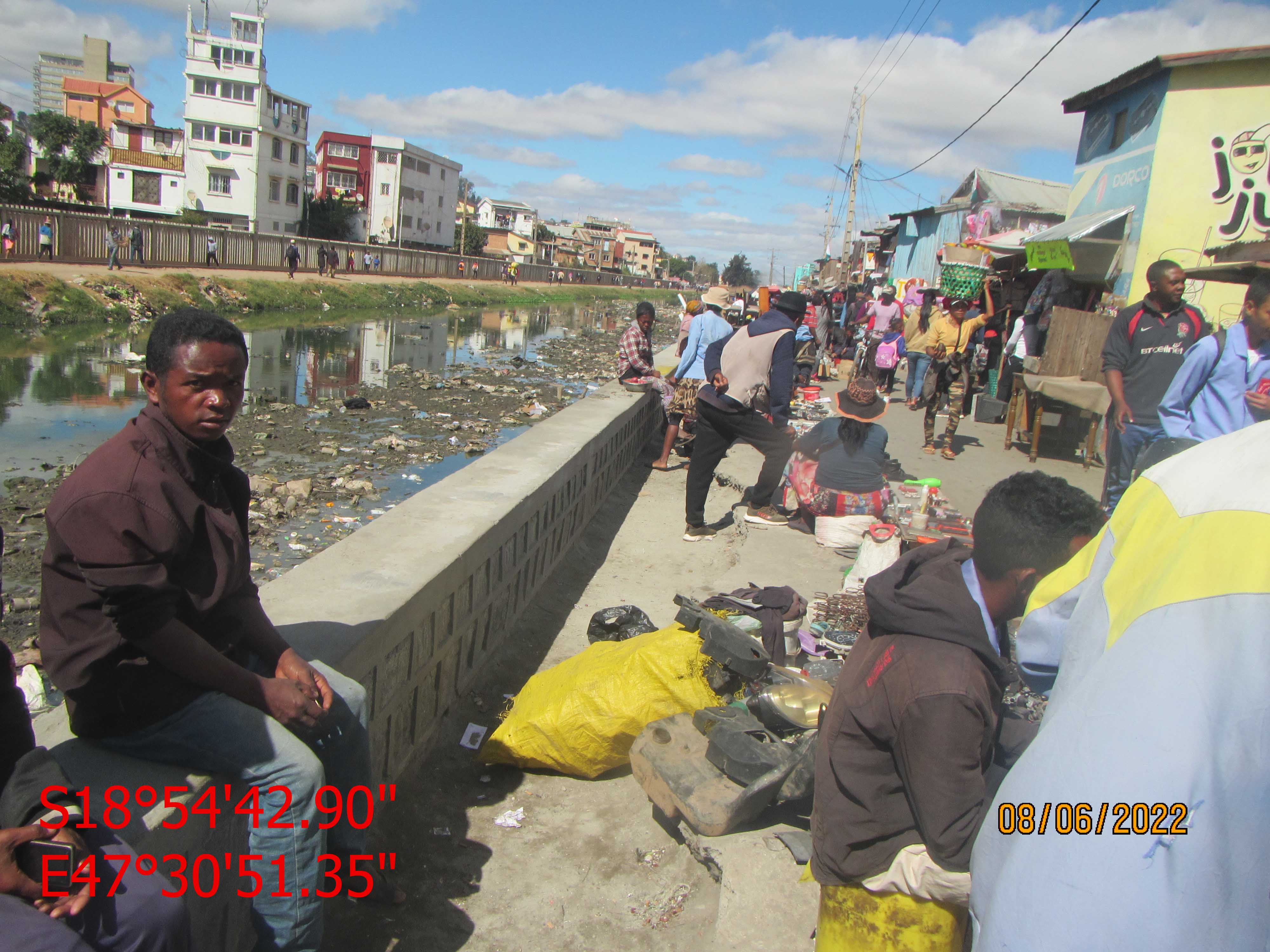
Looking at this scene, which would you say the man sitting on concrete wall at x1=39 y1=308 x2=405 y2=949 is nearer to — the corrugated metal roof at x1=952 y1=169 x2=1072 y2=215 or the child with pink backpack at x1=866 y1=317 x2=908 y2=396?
the child with pink backpack at x1=866 y1=317 x2=908 y2=396

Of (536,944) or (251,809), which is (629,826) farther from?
(251,809)

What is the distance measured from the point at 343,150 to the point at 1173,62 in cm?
7450

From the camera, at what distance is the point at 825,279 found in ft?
163

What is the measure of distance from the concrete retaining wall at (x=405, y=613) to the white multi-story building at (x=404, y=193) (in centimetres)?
6673

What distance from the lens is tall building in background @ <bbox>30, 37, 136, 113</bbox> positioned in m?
102

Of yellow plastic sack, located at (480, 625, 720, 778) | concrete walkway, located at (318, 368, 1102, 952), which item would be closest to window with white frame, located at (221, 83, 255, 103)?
concrete walkway, located at (318, 368, 1102, 952)

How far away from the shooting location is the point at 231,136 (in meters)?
55.9

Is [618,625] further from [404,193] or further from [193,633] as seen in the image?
[404,193]

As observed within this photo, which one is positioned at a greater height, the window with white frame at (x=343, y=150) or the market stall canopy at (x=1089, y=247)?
the window with white frame at (x=343, y=150)

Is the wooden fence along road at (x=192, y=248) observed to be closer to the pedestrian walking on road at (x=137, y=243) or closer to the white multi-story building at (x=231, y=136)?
the pedestrian walking on road at (x=137, y=243)

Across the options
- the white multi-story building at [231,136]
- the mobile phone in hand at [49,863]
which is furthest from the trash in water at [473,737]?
the white multi-story building at [231,136]

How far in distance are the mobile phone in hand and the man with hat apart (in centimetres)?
496

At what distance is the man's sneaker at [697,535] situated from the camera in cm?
622

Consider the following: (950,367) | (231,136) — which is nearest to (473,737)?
(950,367)
